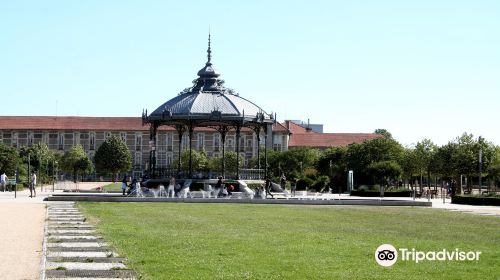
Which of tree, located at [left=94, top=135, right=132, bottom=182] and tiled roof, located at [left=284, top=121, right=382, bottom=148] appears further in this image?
tiled roof, located at [left=284, top=121, right=382, bottom=148]

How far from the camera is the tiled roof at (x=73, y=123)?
137250 mm

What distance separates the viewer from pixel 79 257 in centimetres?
1360

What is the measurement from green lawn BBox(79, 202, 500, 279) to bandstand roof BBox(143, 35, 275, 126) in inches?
944

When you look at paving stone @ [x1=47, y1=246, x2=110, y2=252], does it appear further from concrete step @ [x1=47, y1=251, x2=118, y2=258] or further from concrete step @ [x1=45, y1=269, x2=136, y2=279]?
concrete step @ [x1=45, y1=269, x2=136, y2=279]

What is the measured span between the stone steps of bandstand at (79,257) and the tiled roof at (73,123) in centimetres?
11821

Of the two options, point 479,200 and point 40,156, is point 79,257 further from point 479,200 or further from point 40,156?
point 40,156

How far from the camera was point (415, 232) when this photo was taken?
65.6 ft

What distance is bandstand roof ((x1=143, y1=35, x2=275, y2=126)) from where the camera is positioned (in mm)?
48688

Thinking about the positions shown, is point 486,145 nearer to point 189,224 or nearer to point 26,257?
point 189,224

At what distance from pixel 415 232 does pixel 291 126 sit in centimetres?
13264

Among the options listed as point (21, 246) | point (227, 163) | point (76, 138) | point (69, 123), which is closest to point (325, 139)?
point (227, 163)

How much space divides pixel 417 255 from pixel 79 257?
5.56m

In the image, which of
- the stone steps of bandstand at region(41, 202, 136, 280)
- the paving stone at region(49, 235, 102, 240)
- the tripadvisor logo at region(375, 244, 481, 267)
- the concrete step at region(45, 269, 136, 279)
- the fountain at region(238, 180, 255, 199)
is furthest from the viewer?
the fountain at region(238, 180, 255, 199)

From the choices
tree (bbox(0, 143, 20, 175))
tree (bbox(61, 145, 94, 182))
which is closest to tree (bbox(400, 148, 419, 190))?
tree (bbox(0, 143, 20, 175))
